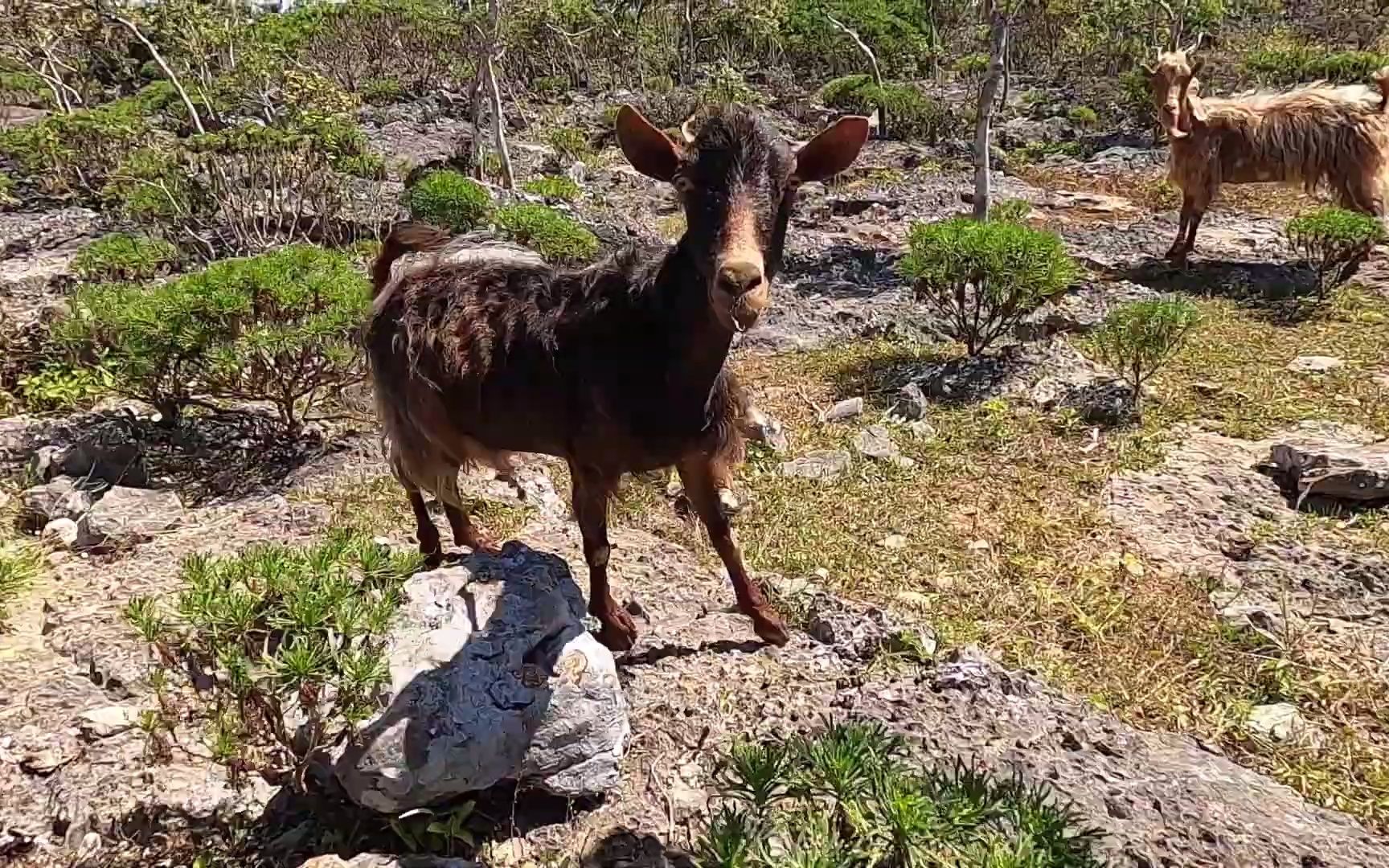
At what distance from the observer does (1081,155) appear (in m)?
15.7

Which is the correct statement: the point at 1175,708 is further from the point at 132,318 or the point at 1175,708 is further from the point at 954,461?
the point at 132,318

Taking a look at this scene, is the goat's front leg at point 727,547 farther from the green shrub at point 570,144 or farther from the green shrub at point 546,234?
the green shrub at point 570,144

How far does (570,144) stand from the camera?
17.5 meters

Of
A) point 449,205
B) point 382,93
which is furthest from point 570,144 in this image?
point 449,205

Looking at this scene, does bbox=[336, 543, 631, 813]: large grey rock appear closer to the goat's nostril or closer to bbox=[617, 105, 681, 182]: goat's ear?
the goat's nostril

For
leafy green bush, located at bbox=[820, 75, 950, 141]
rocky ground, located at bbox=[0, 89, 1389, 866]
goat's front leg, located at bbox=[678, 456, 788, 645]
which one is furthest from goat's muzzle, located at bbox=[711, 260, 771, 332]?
leafy green bush, located at bbox=[820, 75, 950, 141]

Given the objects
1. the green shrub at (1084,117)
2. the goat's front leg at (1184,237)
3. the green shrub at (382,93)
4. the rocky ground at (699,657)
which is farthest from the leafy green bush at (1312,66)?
the green shrub at (382,93)

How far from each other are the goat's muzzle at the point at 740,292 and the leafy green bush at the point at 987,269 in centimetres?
454

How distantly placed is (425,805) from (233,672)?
2.31 feet

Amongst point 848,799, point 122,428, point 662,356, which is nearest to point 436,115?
point 122,428

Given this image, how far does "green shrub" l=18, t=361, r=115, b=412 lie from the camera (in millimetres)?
6352

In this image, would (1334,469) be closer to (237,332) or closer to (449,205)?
(237,332)

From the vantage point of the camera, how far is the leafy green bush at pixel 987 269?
650cm

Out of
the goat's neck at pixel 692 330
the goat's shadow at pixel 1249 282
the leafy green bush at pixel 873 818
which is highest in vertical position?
the goat's neck at pixel 692 330
